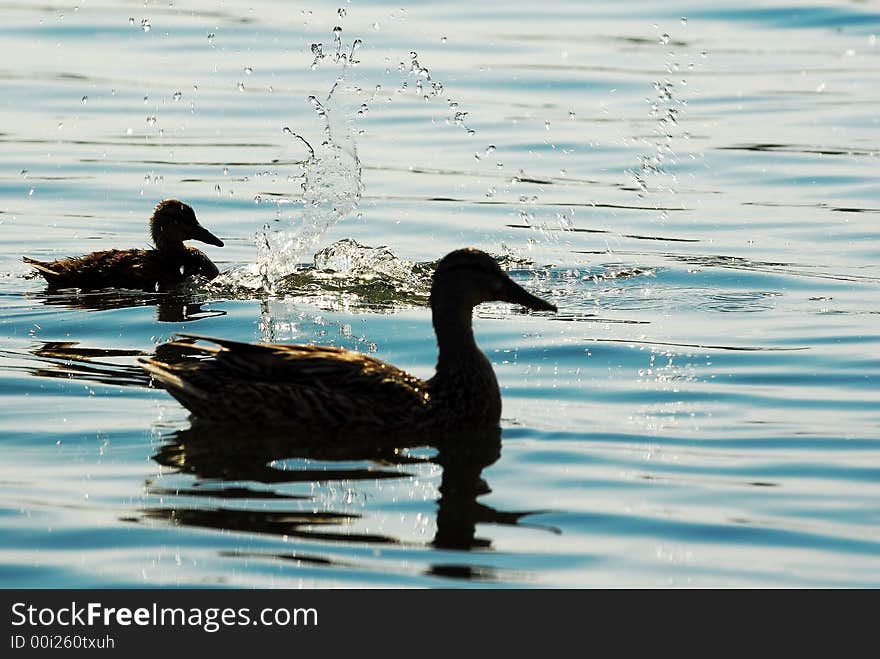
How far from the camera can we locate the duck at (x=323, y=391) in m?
9.55

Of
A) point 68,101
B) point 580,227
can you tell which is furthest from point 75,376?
point 68,101

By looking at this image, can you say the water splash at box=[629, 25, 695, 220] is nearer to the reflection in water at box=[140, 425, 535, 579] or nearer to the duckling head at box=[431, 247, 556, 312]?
the duckling head at box=[431, 247, 556, 312]

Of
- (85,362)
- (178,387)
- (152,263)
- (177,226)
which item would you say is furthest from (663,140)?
(178,387)

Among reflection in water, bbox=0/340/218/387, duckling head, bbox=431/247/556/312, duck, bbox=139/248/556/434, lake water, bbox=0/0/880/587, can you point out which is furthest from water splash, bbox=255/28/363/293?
duck, bbox=139/248/556/434

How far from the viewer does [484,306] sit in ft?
43.5

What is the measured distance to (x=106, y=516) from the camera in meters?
8.09

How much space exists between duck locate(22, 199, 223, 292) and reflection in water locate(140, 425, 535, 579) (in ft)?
14.9

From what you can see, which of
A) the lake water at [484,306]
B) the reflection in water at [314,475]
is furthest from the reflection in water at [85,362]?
the reflection in water at [314,475]

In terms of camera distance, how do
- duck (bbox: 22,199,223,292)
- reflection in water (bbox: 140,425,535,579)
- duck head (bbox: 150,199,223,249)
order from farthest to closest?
duck head (bbox: 150,199,223,249) < duck (bbox: 22,199,223,292) < reflection in water (bbox: 140,425,535,579)

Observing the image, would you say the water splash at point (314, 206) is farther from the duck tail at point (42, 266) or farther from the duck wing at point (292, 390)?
the duck wing at point (292, 390)

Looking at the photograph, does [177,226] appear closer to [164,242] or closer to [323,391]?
[164,242]

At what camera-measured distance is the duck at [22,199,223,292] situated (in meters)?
13.9

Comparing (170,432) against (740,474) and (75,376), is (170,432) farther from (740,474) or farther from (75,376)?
(740,474)
